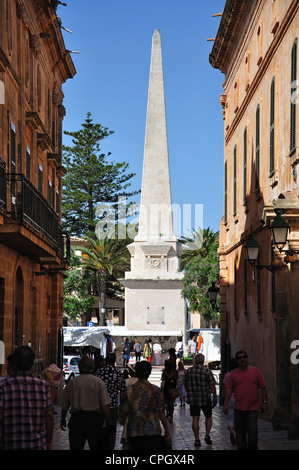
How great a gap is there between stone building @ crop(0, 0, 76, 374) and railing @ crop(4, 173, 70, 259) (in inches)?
0.9

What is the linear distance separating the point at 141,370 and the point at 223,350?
18878 mm

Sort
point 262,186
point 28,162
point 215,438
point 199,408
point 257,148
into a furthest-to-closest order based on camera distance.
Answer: point 28,162 → point 257,148 → point 262,186 → point 215,438 → point 199,408

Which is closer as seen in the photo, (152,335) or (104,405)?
(104,405)

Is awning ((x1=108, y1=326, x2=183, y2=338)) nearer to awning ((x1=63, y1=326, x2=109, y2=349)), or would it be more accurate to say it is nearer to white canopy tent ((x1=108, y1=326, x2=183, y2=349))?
white canopy tent ((x1=108, y1=326, x2=183, y2=349))

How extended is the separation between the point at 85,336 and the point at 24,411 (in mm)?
41029

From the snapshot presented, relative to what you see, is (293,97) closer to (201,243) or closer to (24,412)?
(24,412)

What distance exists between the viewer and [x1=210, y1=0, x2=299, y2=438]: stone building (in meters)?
16.9

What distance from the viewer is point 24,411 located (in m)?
8.02

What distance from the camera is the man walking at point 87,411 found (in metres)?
10.2

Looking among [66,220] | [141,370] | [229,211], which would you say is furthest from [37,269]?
[66,220]

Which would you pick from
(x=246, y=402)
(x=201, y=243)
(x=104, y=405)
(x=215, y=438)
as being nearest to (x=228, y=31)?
(x=215, y=438)

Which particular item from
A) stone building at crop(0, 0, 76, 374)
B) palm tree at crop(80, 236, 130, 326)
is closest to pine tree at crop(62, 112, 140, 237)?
palm tree at crop(80, 236, 130, 326)

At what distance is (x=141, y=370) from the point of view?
32.9 feet
